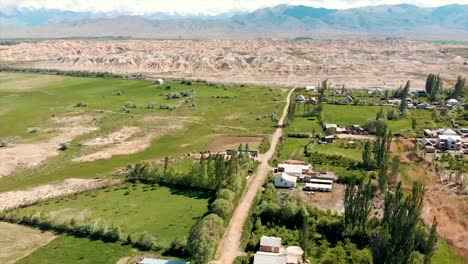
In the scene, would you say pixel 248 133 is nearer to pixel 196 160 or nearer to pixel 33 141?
pixel 196 160

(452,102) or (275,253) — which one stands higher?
(452,102)

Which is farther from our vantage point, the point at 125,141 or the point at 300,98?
the point at 300,98

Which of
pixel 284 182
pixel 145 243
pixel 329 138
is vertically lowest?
pixel 145 243

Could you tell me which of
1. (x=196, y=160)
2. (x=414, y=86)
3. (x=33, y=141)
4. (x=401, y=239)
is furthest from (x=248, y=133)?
(x=414, y=86)

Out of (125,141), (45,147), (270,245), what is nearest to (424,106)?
(125,141)

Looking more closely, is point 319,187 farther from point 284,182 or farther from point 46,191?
point 46,191
